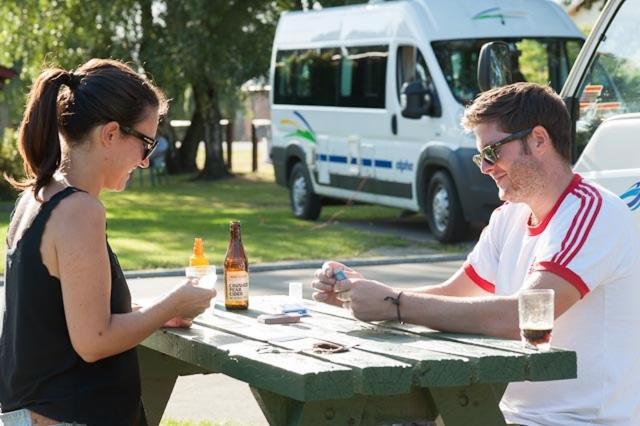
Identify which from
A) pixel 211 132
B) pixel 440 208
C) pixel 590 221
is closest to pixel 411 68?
pixel 440 208

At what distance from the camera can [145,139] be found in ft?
13.7

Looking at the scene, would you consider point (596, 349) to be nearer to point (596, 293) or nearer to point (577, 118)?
point (596, 293)

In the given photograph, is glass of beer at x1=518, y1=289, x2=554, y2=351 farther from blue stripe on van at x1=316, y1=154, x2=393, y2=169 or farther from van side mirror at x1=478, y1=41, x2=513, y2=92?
blue stripe on van at x1=316, y1=154, x2=393, y2=169

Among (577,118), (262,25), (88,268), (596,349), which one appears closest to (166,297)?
(88,268)

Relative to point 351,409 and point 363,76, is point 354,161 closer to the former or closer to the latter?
point 363,76

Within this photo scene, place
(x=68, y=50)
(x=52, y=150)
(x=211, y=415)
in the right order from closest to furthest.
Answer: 1. (x=52, y=150)
2. (x=211, y=415)
3. (x=68, y=50)

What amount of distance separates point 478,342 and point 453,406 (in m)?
0.27

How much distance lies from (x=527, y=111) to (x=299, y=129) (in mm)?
16821

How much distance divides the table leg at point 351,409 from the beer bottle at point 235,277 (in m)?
1.15

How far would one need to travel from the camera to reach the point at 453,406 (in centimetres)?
382

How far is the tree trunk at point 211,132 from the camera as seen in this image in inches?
1321

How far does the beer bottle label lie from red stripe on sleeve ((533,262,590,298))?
1337mm

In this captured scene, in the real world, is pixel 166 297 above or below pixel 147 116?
below

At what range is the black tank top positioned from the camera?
13.0 ft
